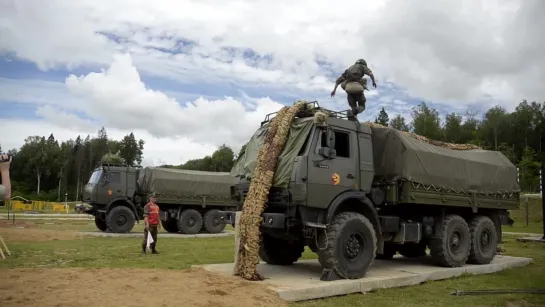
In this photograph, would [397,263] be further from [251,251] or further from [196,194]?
[196,194]

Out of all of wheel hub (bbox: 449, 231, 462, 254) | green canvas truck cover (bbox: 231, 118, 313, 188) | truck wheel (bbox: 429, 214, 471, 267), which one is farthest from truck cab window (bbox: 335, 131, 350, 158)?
wheel hub (bbox: 449, 231, 462, 254)

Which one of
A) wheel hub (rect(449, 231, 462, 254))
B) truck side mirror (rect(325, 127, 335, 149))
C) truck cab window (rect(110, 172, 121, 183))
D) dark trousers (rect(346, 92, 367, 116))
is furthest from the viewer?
truck cab window (rect(110, 172, 121, 183))

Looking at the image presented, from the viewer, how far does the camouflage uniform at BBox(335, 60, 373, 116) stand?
423 inches

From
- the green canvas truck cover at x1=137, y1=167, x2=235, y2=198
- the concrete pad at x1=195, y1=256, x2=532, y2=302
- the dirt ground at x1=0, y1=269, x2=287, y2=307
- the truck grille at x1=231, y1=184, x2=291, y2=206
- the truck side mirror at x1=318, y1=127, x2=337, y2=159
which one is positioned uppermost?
the truck side mirror at x1=318, y1=127, x2=337, y2=159

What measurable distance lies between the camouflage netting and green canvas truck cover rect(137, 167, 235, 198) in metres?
11.6

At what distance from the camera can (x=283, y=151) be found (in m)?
9.49

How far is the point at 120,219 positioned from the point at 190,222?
3.00 meters

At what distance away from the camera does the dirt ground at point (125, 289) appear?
684 cm

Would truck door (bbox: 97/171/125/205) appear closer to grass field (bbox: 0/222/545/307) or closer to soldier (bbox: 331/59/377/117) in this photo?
grass field (bbox: 0/222/545/307)

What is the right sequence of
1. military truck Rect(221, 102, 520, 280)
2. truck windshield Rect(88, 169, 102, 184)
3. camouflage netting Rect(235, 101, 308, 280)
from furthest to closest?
truck windshield Rect(88, 169, 102, 184) → military truck Rect(221, 102, 520, 280) → camouflage netting Rect(235, 101, 308, 280)

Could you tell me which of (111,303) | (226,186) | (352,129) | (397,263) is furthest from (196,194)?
(111,303)

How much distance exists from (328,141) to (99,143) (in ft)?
305

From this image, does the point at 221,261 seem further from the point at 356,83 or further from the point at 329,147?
the point at 356,83

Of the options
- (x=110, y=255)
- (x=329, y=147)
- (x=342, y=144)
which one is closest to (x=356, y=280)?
(x=329, y=147)
